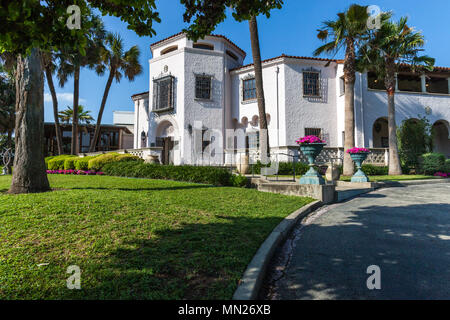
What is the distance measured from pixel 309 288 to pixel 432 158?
57.0ft

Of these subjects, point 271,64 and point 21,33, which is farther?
point 271,64

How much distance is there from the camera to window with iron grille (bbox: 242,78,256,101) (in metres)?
18.2

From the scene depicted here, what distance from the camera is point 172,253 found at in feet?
9.69

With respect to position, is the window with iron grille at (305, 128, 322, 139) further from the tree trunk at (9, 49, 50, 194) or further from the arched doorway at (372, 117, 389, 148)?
the tree trunk at (9, 49, 50, 194)

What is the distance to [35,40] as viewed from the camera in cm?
250

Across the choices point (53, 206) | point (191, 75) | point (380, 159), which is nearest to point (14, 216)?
point (53, 206)

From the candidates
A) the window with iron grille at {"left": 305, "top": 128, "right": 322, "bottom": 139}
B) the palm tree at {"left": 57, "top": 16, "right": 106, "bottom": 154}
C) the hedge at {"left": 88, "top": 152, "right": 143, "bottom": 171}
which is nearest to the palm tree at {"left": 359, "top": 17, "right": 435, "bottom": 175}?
the window with iron grille at {"left": 305, "top": 128, "right": 322, "bottom": 139}

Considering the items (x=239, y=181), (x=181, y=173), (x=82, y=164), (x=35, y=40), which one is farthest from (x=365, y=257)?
(x=82, y=164)

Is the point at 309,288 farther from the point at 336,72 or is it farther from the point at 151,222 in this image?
the point at 336,72

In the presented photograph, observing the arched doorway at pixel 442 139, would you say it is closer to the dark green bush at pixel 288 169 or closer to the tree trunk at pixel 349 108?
the tree trunk at pixel 349 108

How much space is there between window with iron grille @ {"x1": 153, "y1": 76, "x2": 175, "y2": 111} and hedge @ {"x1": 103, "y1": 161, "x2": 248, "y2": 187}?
728 centimetres

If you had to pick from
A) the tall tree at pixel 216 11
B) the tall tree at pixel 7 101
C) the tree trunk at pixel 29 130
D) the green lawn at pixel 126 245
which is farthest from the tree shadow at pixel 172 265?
the tall tree at pixel 7 101

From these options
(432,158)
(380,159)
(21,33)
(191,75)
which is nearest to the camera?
(21,33)

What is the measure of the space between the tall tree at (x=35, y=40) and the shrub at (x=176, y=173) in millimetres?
4337
